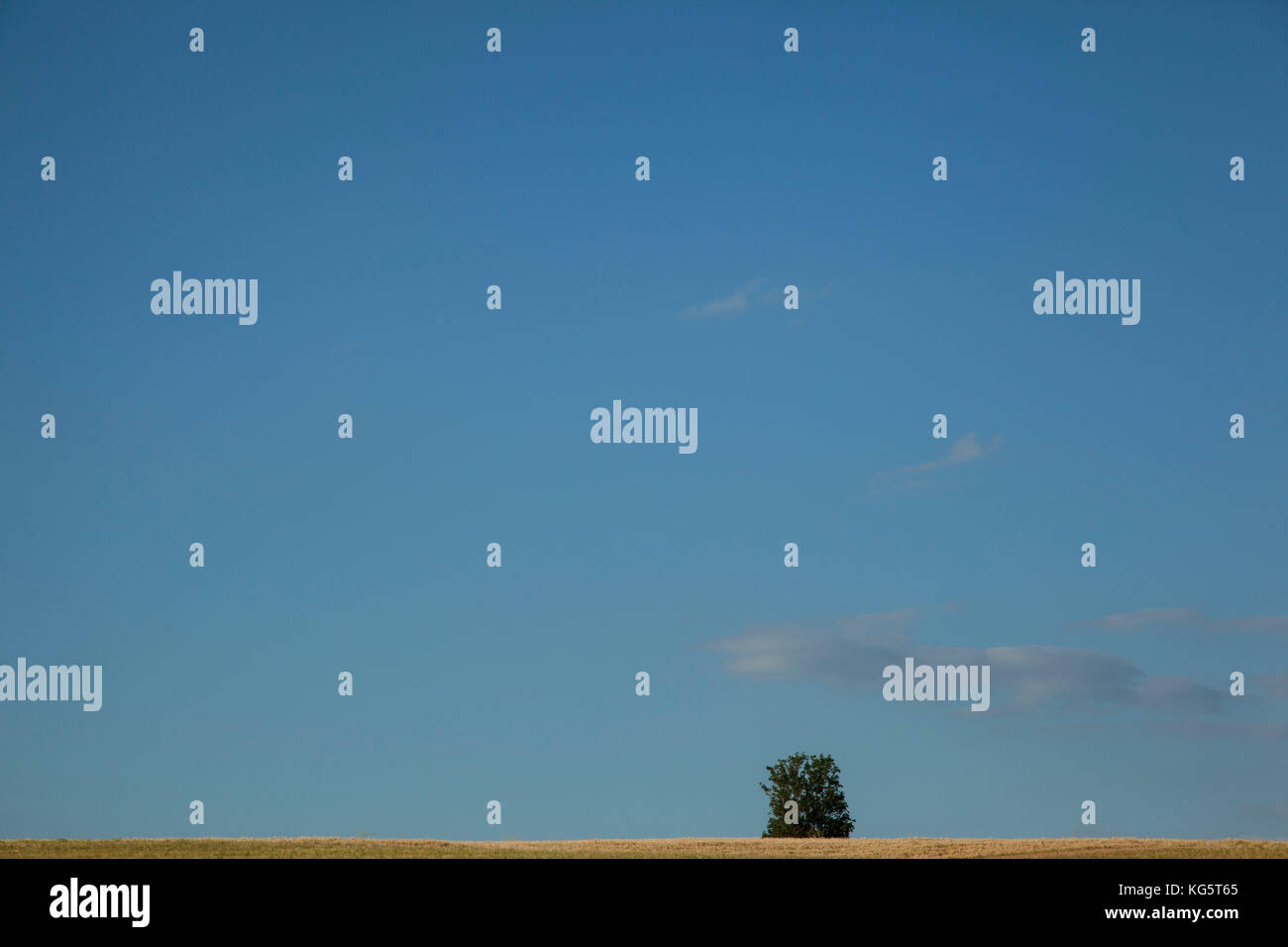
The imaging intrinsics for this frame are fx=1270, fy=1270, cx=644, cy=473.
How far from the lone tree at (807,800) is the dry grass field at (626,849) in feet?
143

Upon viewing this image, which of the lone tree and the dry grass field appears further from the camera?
the lone tree

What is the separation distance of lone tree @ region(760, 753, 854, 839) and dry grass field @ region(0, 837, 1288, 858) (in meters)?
43.5

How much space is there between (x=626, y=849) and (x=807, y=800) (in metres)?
52.4

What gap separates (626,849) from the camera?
50281 millimetres

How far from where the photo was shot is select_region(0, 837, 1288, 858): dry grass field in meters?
45.4

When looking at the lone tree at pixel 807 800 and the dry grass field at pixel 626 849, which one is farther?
the lone tree at pixel 807 800

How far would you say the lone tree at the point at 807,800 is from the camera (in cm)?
9688

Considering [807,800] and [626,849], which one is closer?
[626,849]
